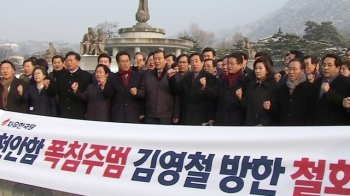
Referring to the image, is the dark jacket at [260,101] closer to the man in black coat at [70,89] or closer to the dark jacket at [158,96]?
the dark jacket at [158,96]

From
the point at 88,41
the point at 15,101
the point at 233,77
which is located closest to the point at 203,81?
the point at 233,77

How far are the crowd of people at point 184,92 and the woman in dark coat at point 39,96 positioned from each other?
0.01 m

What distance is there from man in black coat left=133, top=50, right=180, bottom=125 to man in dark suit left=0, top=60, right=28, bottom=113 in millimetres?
1580

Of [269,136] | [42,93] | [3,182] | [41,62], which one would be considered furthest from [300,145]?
[41,62]

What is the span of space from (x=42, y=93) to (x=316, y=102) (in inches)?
129

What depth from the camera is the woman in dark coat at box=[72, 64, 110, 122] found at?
16.4ft

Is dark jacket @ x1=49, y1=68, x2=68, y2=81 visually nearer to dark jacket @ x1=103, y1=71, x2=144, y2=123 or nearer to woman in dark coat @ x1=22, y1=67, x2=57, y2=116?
woman in dark coat @ x1=22, y1=67, x2=57, y2=116

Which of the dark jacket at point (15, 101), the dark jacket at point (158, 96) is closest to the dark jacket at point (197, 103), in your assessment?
the dark jacket at point (158, 96)

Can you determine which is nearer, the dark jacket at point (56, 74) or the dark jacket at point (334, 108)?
the dark jacket at point (334, 108)

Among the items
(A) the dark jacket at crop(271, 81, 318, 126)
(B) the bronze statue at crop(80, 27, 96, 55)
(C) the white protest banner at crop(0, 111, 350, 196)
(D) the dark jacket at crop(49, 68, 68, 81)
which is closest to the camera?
(C) the white protest banner at crop(0, 111, 350, 196)

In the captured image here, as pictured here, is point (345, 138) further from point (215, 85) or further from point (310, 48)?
point (310, 48)

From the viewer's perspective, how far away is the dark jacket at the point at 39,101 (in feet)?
17.3

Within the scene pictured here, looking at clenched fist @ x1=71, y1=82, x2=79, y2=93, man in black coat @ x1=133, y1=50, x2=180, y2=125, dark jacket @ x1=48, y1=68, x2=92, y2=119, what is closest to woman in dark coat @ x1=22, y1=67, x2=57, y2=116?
dark jacket @ x1=48, y1=68, x2=92, y2=119

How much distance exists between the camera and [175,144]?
3.58 metres
